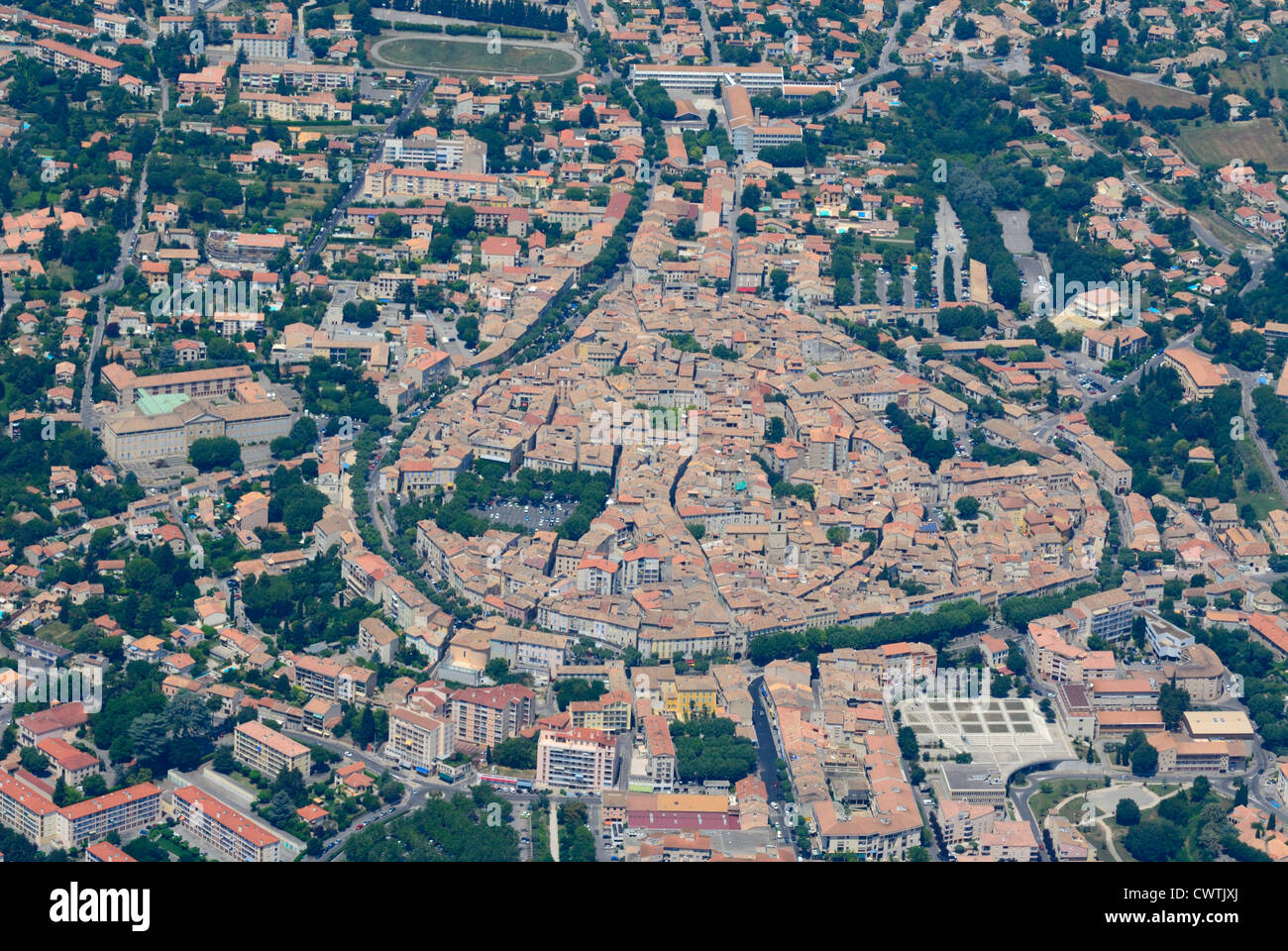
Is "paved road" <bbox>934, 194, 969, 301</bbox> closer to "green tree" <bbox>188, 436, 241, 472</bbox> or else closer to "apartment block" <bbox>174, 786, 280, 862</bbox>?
"green tree" <bbox>188, 436, 241, 472</bbox>

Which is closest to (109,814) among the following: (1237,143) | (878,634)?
(878,634)

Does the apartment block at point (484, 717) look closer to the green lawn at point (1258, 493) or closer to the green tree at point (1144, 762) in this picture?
the green tree at point (1144, 762)

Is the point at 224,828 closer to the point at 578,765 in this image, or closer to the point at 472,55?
the point at 578,765
